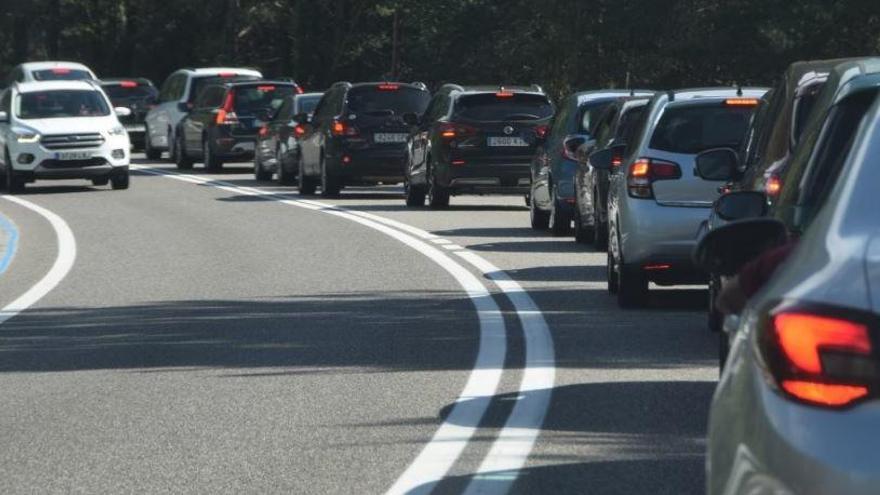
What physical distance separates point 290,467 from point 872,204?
4290 mm

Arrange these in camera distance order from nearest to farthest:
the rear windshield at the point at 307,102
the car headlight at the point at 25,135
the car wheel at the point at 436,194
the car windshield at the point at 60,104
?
the car wheel at the point at 436,194 → the car headlight at the point at 25,135 → the car windshield at the point at 60,104 → the rear windshield at the point at 307,102

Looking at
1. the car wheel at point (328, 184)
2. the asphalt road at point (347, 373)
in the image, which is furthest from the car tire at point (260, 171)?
the asphalt road at point (347, 373)

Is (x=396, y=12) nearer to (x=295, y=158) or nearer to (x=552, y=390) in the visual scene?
(x=295, y=158)

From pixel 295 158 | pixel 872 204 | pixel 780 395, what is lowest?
pixel 295 158

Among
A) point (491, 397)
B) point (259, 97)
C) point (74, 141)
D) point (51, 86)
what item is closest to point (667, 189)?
point (491, 397)

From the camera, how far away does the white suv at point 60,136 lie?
33250 millimetres

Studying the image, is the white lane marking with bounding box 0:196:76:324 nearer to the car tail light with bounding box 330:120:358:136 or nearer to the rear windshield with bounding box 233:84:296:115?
the car tail light with bounding box 330:120:358:136

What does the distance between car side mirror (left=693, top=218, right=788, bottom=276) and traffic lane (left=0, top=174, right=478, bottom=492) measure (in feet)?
8.66

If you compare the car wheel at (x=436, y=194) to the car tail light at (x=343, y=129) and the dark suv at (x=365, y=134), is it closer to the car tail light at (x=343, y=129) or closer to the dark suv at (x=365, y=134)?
the dark suv at (x=365, y=134)

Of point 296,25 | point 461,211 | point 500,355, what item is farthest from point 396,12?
point 500,355

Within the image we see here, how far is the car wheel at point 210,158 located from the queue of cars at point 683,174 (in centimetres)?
5

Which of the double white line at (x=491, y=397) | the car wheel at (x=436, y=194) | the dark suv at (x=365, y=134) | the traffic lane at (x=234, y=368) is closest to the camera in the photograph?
the double white line at (x=491, y=397)

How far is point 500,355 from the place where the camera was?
11742 millimetres

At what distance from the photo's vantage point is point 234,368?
443 inches
